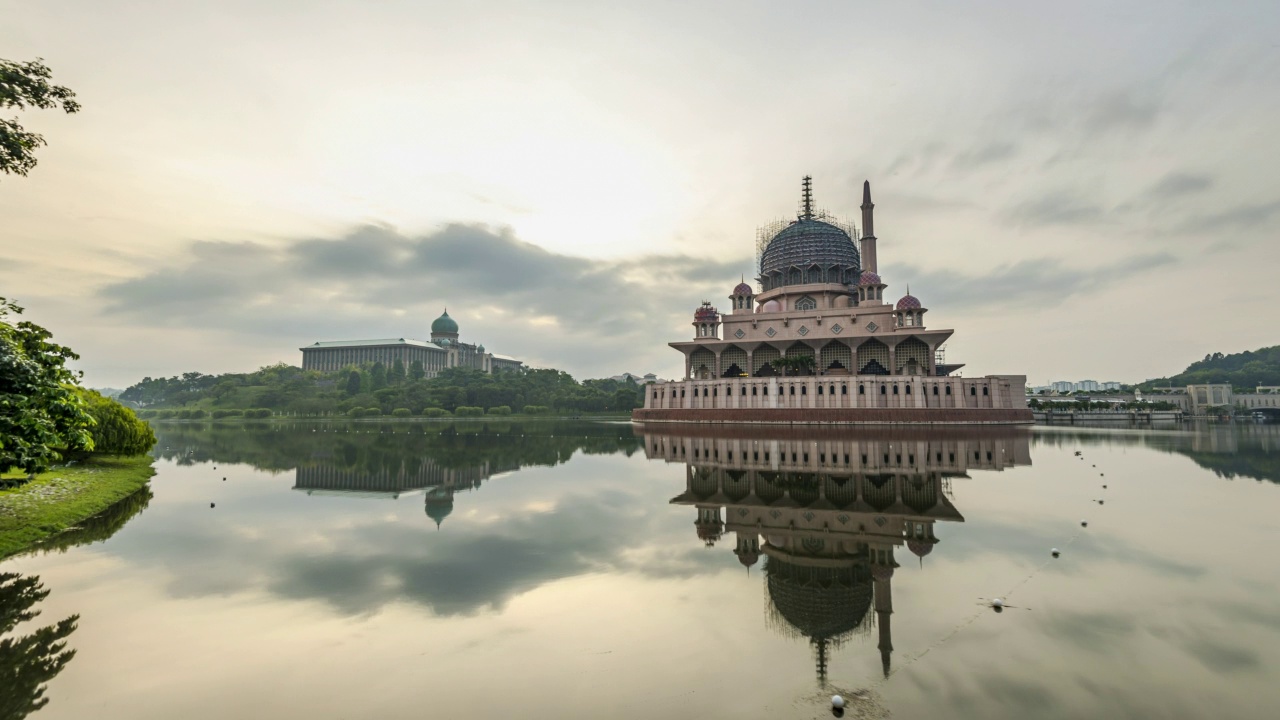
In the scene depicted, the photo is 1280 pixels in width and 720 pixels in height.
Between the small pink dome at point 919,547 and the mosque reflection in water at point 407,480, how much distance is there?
34.4 feet

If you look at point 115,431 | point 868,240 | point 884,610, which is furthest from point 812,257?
point 884,610

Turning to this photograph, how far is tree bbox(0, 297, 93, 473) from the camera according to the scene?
34.4 ft

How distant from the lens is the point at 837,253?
73.3 m

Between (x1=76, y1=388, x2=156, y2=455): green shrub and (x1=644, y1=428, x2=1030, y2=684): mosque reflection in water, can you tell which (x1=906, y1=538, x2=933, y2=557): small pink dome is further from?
(x1=76, y1=388, x2=156, y2=455): green shrub

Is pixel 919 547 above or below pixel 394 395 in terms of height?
below

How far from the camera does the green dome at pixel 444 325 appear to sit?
5999 inches

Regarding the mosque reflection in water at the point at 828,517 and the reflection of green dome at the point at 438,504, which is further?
the reflection of green dome at the point at 438,504

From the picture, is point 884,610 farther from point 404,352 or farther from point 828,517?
point 404,352

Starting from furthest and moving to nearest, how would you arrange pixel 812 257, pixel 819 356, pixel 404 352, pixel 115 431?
pixel 404 352
pixel 812 257
pixel 819 356
pixel 115 431

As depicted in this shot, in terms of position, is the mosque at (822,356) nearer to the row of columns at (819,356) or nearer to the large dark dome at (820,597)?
the row of columns at (819,356)

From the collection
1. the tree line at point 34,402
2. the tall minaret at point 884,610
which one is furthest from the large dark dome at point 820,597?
the tree line at point 34,402

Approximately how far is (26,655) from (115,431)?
22671mm

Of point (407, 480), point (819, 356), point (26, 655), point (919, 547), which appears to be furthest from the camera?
point (819, 356)

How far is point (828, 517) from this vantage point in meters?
13.1
